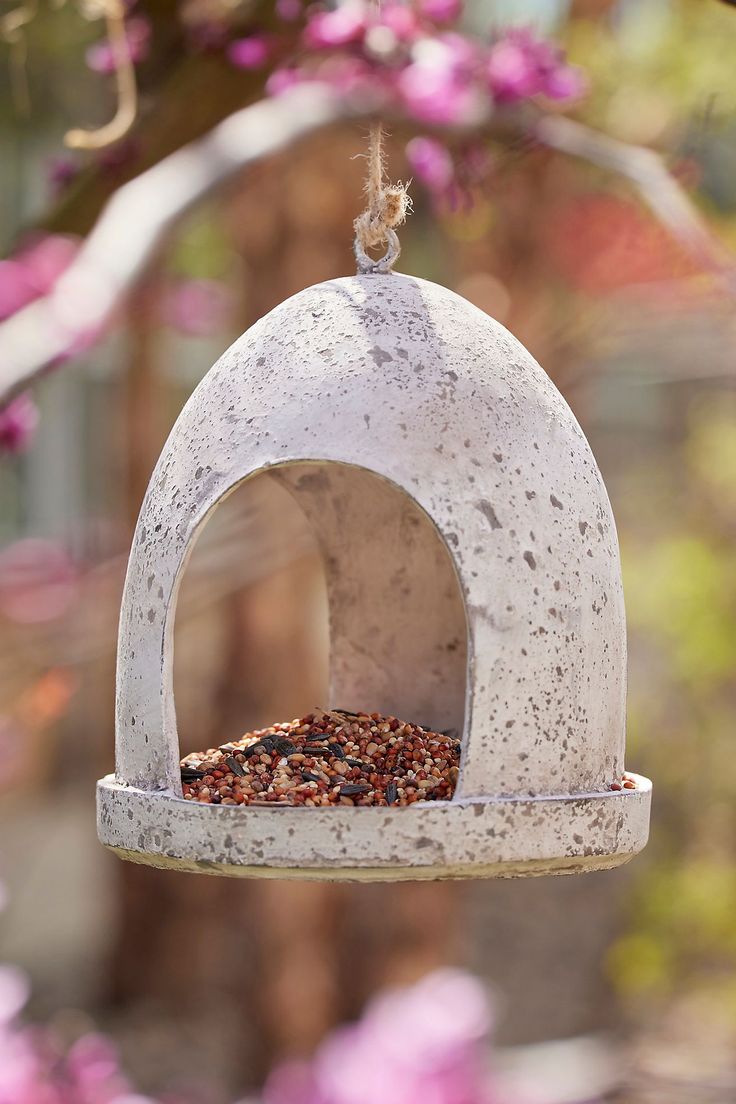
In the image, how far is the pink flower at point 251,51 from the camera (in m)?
3.13

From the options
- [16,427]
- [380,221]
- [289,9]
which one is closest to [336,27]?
[289,9]

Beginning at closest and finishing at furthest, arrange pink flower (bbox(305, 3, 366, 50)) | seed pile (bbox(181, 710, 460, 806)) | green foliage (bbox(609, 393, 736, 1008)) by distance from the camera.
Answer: seed pile (bbox(181, 710, 460, 806)) < pink flower (bbox(305, 3, 366, 50)) < green foliage (bbox(609, 393, 736, 1008))

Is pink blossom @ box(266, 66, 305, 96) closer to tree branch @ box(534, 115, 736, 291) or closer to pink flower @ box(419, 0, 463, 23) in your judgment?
pink flower @ box(419, 0, 463, 23)

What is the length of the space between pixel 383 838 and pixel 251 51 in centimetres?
199

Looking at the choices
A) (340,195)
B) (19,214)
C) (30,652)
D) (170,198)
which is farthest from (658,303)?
(19,214)

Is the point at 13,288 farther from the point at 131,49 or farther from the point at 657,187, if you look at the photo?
the point at 657,187

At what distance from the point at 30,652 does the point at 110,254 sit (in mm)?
2928

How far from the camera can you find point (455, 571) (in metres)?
1.79

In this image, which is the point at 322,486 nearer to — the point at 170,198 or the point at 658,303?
the point at 170,198

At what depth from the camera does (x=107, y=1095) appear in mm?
3312

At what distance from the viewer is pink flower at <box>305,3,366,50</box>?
3006mm

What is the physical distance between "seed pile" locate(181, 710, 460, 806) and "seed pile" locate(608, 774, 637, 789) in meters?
0.18

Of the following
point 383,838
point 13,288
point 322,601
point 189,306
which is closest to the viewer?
point 383,838

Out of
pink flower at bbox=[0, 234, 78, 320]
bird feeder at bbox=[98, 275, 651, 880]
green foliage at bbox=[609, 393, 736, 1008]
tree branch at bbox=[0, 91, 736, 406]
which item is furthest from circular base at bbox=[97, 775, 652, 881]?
green foliage at bbox=[609, 393, 736, 1008]
